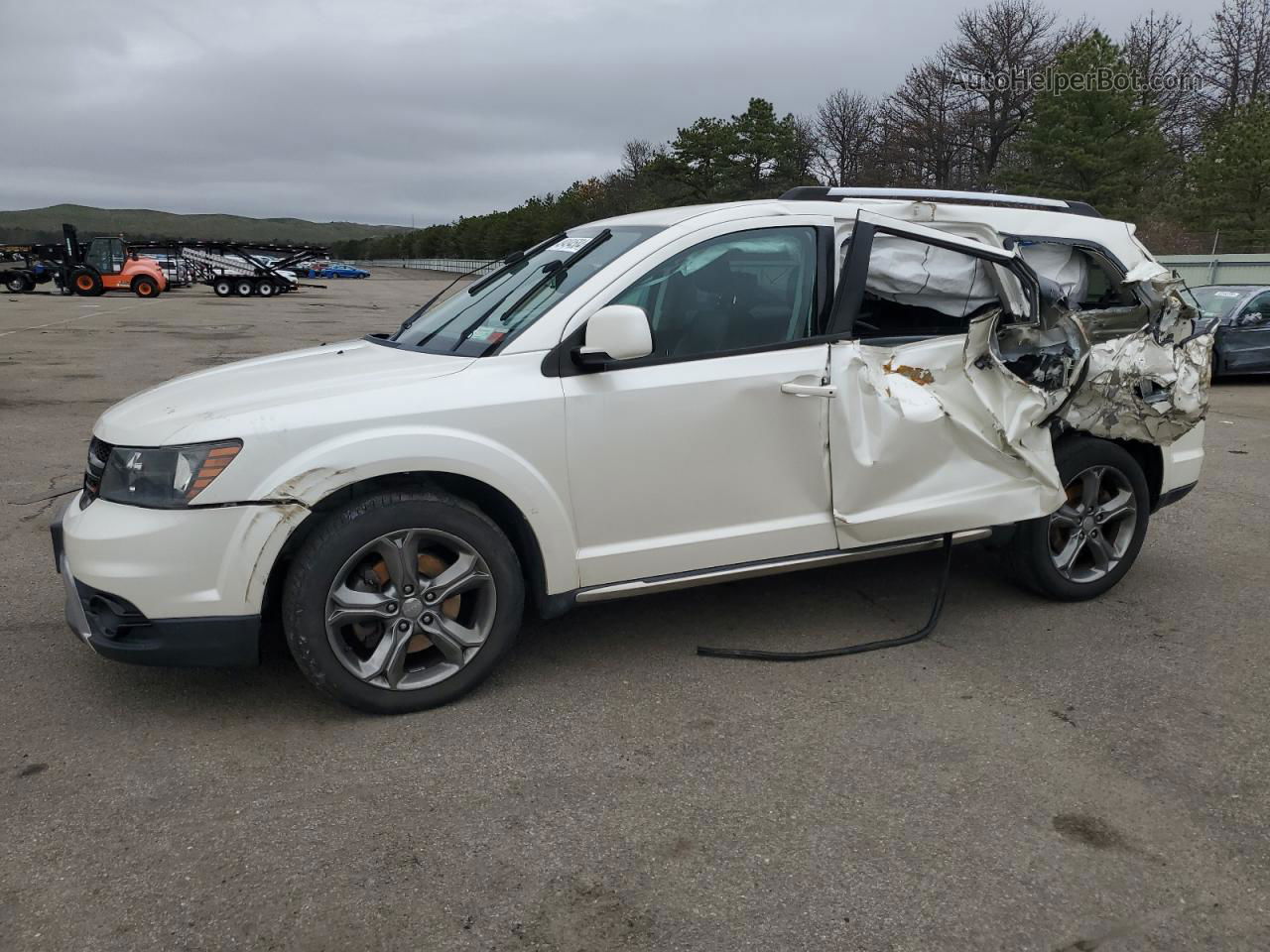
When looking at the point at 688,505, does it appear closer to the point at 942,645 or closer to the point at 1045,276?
the point at 942,645

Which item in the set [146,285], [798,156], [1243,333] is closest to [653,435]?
[1243,333]

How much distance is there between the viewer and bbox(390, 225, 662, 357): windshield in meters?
4.03

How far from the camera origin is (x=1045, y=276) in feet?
15.6

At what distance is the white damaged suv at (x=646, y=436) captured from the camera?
3480mm

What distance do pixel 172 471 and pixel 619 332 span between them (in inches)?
61.0

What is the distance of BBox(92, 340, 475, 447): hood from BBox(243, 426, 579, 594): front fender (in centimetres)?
17

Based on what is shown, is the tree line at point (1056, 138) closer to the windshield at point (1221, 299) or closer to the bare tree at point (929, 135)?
the bare tree at point (929, 135)

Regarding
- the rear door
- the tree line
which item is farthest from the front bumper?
the tree line

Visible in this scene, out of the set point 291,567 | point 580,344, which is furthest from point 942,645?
point 291,567

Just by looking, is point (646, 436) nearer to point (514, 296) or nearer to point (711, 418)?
point (711, 418)

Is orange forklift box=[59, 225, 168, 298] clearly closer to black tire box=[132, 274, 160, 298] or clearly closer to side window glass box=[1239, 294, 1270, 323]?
black tire box=[132, 274, 160, 298]

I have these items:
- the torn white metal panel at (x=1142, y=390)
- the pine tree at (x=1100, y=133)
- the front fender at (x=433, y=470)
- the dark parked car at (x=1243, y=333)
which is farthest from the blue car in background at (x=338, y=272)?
the front fender at (x=433, y=470)

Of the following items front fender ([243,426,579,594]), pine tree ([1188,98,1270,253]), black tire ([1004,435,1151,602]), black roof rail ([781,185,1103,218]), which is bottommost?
black tire ([1004,435,1151,602])

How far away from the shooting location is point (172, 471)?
135 inches
